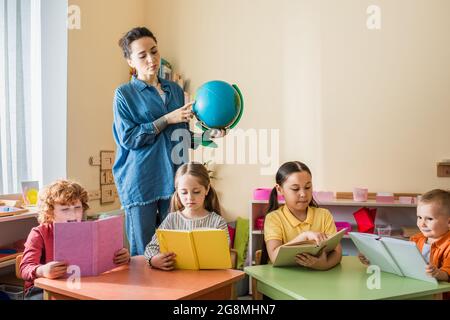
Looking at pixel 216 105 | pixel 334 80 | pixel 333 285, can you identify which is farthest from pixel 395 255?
pixel 334 80

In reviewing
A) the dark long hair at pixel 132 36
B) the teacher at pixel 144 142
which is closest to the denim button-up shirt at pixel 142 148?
the teacher at pixel 144 142

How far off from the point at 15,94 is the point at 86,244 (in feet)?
5.74

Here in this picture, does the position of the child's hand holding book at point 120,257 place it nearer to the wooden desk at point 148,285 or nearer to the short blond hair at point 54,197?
the wooden desk at point 148,285

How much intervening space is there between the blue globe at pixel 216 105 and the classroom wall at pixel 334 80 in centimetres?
169

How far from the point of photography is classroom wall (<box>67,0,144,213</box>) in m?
2.97

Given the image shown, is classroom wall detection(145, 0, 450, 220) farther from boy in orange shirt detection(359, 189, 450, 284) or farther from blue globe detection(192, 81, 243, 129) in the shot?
blue globe detection(192, 81, 243, 129)

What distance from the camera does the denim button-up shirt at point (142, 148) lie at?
5.99 ft

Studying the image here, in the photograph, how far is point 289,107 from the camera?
3.46 meters

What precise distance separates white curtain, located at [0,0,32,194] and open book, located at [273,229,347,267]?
1.91m

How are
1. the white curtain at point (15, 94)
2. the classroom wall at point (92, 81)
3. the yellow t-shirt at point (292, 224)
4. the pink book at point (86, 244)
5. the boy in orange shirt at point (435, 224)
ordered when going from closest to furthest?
A: the pink book at point (86, 244) → the boy in orange shirt at point (435, 224) → the yellow t-shirt at point (292, 224) → the white curtain at point (15, 94) → the classroom wall at point (92, 81)

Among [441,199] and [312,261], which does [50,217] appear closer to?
[312,261]

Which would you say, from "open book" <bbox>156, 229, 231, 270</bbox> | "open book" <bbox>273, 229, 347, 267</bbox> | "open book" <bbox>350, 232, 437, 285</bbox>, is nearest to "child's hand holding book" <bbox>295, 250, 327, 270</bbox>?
"open book" <bbox>273, 229, 347, 267</bbox>

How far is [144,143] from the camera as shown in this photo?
181 centimetres
